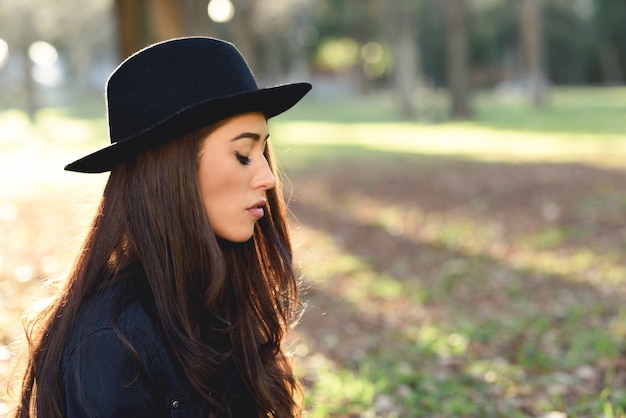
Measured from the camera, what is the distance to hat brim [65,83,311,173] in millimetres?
2104

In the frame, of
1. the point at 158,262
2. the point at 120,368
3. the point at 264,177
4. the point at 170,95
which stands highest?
the point at 170,95

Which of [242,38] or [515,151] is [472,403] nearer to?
[515,151]

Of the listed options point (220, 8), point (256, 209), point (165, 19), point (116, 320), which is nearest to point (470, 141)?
point (220, 8)

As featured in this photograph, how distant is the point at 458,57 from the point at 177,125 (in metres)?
29.1

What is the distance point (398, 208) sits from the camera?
12.2m

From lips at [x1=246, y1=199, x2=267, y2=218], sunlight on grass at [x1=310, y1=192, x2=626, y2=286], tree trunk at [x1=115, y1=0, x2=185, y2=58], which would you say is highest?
tree trunk at [x1=115, y1=0, x2=185, y2=58]

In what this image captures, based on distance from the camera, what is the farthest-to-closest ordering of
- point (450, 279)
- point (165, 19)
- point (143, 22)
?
point (165, 19) < point (143, 22) < point (450, 279)

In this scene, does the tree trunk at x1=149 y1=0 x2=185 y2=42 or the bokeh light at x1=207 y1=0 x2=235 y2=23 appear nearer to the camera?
the tree trunk at x1=149 y1=0 x2=185 y2=42

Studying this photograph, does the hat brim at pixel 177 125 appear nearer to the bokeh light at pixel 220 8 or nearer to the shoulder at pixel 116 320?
the shoulder at pixel 116 320

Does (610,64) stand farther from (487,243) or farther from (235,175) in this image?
(235,175)

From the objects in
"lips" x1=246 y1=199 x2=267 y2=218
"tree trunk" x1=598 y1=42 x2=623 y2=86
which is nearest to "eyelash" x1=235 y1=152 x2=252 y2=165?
"lips" x1=246 y1=199 x2=267 y2=218

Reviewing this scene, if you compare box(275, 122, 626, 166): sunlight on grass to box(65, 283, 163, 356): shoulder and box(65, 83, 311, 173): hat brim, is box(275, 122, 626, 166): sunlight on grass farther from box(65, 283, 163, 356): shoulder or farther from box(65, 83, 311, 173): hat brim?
box(65, 283, 163, 356): shoulder

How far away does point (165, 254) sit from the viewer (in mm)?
2145

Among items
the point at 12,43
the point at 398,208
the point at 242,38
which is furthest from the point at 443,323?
the point at 12,43
